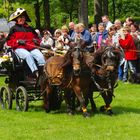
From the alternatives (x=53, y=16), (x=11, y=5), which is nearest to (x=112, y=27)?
(x=11, y=5)

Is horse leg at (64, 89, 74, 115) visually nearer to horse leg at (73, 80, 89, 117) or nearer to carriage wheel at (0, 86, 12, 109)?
horse leg at (73, 80, 89, 117)

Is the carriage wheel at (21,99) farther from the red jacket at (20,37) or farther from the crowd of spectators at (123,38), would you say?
the crowd of spectators at (123,38)

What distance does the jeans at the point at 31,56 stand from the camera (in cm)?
1247

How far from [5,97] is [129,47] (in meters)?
6.25

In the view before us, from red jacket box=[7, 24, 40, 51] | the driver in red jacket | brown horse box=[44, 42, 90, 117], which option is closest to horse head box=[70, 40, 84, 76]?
brown horse box=[44, 42, 90, 117]

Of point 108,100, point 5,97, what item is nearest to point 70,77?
point 108,100

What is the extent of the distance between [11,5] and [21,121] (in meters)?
37.0

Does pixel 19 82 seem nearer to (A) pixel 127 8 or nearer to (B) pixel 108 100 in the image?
(B) pixel 108 100

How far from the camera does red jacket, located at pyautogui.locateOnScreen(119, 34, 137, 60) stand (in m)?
18.1

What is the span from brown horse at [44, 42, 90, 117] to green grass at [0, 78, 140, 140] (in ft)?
1.66

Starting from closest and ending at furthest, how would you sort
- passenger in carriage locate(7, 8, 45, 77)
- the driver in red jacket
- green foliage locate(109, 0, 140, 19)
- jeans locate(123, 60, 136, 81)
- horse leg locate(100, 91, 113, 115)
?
horse leg locate(100, 91, 113, 115) < passenger in carriage locate(7, 8, 45, 77) < the driver in red jacket < jeans locate(123, 60, 136, 81) < green foliage locate(109, 0, 140, 19)

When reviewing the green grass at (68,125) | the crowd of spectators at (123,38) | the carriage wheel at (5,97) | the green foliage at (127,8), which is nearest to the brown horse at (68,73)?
the green grass at (68,125)

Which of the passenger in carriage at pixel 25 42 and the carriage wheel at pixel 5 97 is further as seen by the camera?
the carriage wheel at pixel 5 97

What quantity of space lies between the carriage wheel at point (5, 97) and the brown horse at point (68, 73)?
116 centimetres
